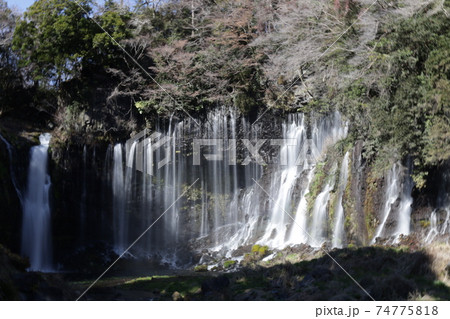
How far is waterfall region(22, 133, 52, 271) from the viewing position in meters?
20.7

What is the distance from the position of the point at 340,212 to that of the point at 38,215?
1135cm

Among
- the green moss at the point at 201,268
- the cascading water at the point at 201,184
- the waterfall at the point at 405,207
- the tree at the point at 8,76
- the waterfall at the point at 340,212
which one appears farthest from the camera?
the tree at the point at 8,76

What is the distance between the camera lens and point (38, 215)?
2114 centimetres

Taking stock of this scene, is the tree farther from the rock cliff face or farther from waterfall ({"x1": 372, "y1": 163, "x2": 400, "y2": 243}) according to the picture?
waterfall ({"x1": 372, "y1": 163, "x2": 400, "y2": 243})

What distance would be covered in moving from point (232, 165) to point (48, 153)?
25.0ft

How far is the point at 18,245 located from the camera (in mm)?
20359

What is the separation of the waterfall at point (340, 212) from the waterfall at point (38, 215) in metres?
10.6

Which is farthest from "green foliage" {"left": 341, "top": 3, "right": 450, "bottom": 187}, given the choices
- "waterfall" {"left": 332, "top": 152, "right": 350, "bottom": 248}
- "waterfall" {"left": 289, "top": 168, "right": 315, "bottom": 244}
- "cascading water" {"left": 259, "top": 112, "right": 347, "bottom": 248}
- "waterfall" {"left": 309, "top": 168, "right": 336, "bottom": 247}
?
"waterfall" {"left": 289, "top": 168, "right": 315, "bottom": 244}

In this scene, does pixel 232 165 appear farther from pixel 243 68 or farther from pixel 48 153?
pixel 48 153

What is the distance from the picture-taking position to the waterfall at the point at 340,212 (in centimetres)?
1797

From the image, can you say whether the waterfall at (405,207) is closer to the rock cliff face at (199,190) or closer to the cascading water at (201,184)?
the rock cliff face at (199,190)

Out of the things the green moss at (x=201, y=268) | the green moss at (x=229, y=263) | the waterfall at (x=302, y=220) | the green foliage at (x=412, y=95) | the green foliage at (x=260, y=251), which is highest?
the green foliage at (x=412, y=95)

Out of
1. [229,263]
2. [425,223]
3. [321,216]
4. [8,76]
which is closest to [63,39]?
[8,76]

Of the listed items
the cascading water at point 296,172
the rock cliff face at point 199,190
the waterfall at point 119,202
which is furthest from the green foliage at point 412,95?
the waterfall at point 119,202
